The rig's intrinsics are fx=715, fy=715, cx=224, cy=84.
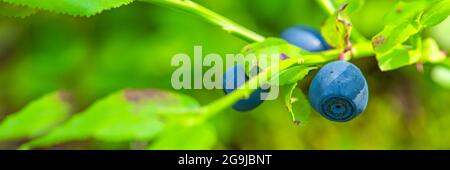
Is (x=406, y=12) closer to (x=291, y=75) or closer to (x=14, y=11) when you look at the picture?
(x=291, y=75)

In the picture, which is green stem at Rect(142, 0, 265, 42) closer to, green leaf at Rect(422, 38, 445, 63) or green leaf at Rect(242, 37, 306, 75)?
green leaf at Rect(242, 37, 306, 75)

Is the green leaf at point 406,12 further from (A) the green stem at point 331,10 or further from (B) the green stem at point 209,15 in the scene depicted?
(B) the green stem at point 209,15

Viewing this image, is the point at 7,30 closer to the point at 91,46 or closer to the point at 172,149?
the point at 91,46

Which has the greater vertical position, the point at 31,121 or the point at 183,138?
the point at 31,121

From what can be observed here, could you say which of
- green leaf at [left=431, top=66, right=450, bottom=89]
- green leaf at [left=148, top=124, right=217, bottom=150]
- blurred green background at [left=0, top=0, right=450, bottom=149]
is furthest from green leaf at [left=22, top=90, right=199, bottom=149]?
blurred green background at [left=0, top=0, right=450, bottom=149]

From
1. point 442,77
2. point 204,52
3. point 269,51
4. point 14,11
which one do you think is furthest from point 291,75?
point 204,52

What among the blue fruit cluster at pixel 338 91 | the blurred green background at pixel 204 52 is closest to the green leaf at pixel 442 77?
the blurred green background at pixel 204 52
